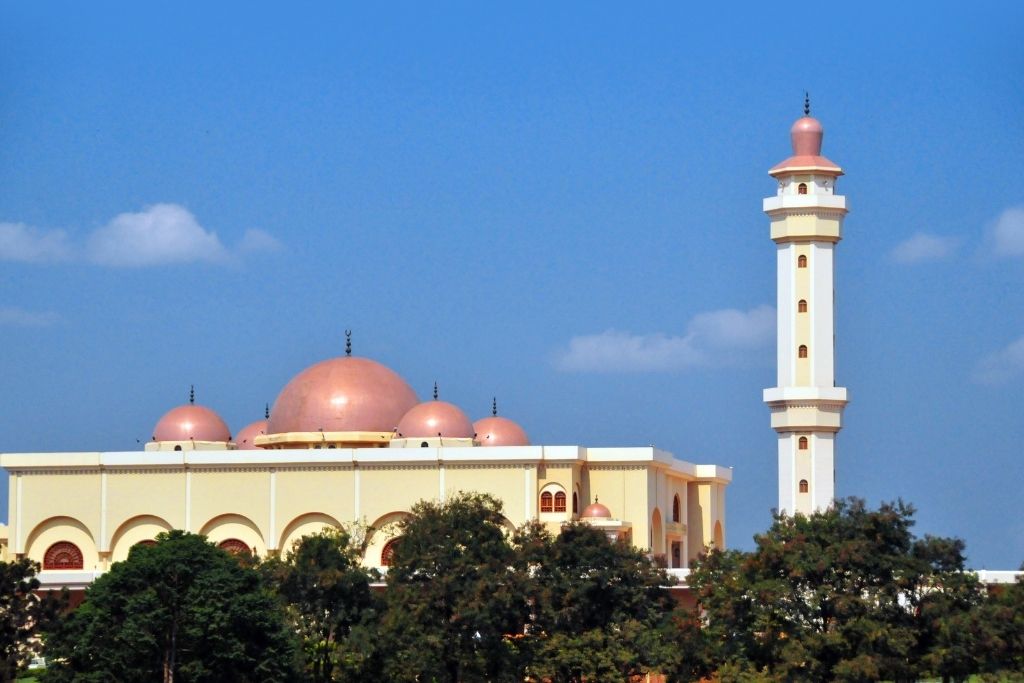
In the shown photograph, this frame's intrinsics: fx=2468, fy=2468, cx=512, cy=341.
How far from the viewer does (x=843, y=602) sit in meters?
41.7

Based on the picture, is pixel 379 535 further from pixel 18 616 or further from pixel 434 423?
pixel 18 616

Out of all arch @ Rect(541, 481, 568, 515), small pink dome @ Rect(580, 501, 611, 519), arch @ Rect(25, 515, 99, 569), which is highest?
arch @ Rect(541, 481, 568, 515)

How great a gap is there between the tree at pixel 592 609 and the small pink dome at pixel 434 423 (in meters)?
11.6

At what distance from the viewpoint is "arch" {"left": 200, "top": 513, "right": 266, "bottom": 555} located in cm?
5909

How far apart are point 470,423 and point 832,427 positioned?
8792mm

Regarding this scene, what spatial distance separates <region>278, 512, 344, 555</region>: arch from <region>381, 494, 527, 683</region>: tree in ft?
40.0

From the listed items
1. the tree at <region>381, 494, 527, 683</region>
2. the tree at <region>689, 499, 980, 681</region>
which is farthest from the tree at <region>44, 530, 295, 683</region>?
the tree at <region>689, 499, 980, 681</region>

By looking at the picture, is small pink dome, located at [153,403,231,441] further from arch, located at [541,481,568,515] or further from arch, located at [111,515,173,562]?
arch, located at [541,481,568,515]

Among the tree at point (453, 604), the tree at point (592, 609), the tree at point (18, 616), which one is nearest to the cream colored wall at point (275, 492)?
the tree at point (592, 609)

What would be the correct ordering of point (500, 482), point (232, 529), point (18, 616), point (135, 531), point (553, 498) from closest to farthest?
1. point (18, 616)
2. point (500, 482)
3. point (553, 498)
4. point (232, 529)
5. point (135, 531)

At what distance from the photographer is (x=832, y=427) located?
193 ft

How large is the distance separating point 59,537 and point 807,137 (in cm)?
2060

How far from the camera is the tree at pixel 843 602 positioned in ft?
137

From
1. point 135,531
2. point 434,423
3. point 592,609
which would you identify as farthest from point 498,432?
point 592,609
